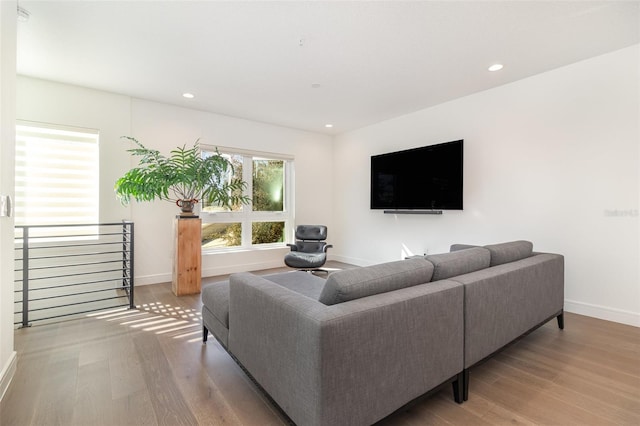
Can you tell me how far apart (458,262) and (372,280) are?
783 millimetres

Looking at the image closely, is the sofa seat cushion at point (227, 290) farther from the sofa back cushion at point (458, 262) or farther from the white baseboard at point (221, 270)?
the white baseboard at point (221, 270)

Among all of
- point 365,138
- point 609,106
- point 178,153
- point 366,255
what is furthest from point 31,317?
point 609,106

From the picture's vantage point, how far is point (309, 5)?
2215mm

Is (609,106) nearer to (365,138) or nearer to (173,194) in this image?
(365,138)

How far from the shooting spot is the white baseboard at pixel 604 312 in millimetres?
2828

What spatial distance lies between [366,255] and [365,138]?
220 centimetres

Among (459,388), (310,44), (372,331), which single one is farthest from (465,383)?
(310,44)

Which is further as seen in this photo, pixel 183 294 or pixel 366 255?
pixel 366 255

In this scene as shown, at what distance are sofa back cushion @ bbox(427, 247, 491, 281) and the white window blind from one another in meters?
4.23

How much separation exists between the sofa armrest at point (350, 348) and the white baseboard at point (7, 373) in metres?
1.44

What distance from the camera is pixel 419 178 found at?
174 inches

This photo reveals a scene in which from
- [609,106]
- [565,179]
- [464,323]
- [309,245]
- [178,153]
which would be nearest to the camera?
[464,323]

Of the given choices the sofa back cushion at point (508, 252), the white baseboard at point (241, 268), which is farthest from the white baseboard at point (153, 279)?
the sofa back cushion at point (508, 252)

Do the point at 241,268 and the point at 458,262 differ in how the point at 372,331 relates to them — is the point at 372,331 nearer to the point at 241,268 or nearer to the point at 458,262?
the point at 458,262
